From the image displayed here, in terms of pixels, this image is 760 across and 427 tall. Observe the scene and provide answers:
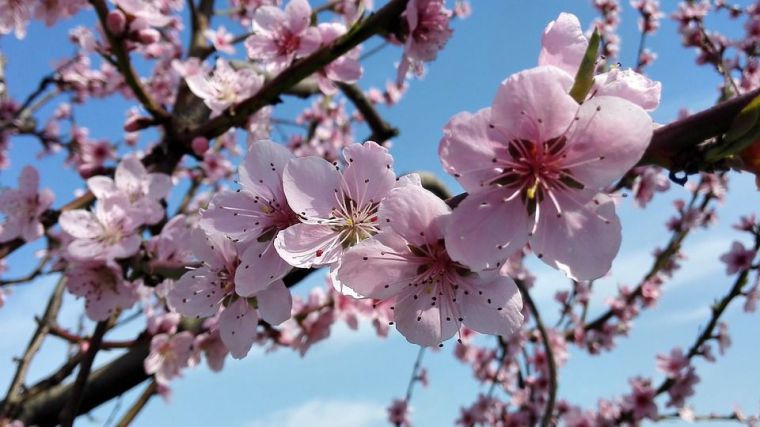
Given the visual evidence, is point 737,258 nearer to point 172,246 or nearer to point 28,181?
point 172,246

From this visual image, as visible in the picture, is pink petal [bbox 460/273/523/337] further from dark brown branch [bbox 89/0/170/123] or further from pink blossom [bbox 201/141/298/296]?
dark brown branch [bbox 89/0/170/123]

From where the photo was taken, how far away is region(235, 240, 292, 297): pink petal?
1062mm

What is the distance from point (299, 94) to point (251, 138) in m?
A: 0.73

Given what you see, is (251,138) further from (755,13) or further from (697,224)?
(755,13)

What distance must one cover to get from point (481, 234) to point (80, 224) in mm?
1572

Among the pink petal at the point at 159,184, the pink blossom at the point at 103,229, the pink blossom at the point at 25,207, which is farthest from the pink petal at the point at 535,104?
the pink blossom at the point at 25,207

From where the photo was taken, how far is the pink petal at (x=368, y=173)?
1006 millimetres

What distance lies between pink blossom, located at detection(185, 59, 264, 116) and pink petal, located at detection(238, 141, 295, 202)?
111cm

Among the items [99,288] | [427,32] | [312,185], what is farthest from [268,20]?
[312,185]

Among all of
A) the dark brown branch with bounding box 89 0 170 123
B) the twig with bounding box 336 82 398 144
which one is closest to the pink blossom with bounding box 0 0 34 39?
the dark brown branch with bounding box 89 0 170 123

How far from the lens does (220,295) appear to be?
1.31m

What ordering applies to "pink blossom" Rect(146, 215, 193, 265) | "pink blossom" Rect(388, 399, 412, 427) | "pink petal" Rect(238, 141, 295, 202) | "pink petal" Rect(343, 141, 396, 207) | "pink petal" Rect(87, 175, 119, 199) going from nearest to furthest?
"pink petal" Rect(343, 141, 396, 207) → "pink petal" Rect(238, 141, 295, 202) → "pink blossom" Rect(146, 215, 193, 265) → "pink petal" Rect(87, 175, 119, 199) → "pink blossom" Rect(388, 399, 412, 427)

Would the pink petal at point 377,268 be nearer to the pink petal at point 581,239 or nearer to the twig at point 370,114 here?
the pink petal at point 581,239

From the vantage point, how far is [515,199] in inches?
36.2
